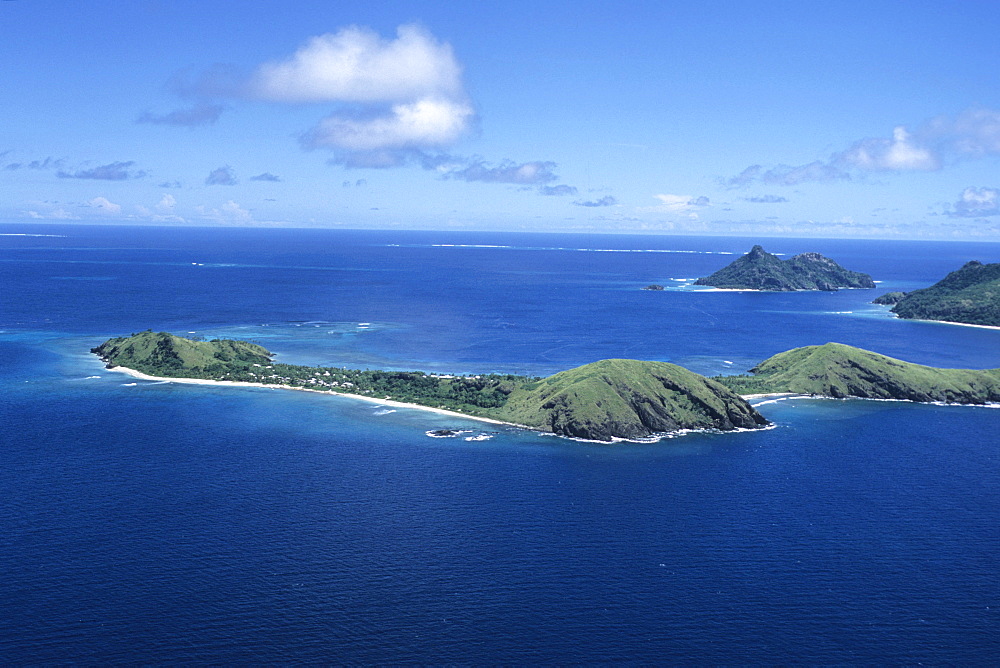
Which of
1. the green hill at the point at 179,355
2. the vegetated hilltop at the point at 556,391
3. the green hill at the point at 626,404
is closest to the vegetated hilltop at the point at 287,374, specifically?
the green hill at the point at 179,355

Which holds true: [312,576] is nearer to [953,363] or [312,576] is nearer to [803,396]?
[803,396]

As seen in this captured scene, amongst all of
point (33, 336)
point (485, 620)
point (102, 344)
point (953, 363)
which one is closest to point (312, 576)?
point (485, 620)

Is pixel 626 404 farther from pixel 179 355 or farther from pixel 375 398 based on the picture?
pixel 179 355

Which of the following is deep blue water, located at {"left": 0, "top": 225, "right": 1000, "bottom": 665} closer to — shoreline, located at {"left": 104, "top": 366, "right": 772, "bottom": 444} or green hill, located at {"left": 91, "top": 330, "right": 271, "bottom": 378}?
shoreline, located at {"left": 104, "top": 366, "right": 772, "bottom": 444}

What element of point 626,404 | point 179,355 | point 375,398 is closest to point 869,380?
point 626,404

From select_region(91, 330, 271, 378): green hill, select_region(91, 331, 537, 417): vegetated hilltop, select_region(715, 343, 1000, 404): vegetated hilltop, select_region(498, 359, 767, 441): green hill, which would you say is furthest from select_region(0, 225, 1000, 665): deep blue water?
select_region(91, 330, 271, 378): green hill
